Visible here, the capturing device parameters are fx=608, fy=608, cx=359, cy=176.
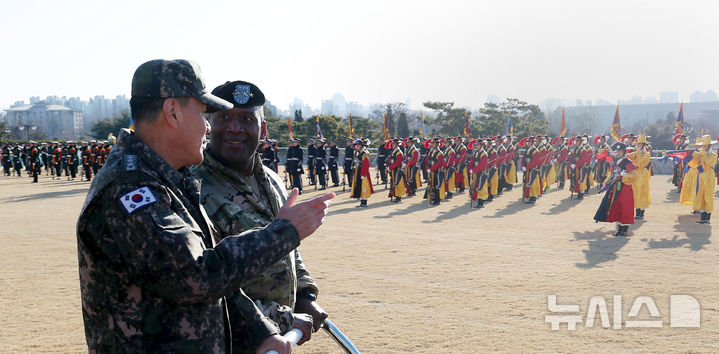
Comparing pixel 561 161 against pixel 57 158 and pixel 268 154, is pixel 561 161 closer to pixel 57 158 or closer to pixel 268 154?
pixel 268 154

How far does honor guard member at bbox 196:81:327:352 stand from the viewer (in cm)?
253

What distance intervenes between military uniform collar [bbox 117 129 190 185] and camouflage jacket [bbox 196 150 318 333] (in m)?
0.68

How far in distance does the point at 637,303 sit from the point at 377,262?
3.69 metres

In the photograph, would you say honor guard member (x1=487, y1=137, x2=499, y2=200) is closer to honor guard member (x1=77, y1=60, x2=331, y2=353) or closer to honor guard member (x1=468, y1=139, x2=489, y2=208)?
honor guard member (x1=468, y1=139, x2=489, y2=208)

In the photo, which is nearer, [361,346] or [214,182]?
[214,182]

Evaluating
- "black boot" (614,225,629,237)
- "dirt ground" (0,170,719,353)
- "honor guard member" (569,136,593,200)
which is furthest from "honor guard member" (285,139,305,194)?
"black boot" (614,225,629,237)

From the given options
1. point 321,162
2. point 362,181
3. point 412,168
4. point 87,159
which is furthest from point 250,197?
point 87,159

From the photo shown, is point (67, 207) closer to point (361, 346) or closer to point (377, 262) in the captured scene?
point (377, 262)

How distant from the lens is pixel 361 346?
17.7ft

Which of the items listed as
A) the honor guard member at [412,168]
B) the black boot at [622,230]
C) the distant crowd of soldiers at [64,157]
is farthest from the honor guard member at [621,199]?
the distant crowd of soldiers at [64,157]

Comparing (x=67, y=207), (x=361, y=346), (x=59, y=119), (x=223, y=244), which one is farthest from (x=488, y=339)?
(x=59, y=119)

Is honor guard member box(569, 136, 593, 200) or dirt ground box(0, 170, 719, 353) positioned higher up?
honor guard member box(569, 136, 593, 200)

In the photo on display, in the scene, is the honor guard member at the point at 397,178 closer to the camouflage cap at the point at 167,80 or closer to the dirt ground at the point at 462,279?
the dirt ground at the point at 462,279

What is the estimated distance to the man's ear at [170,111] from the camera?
187cm
